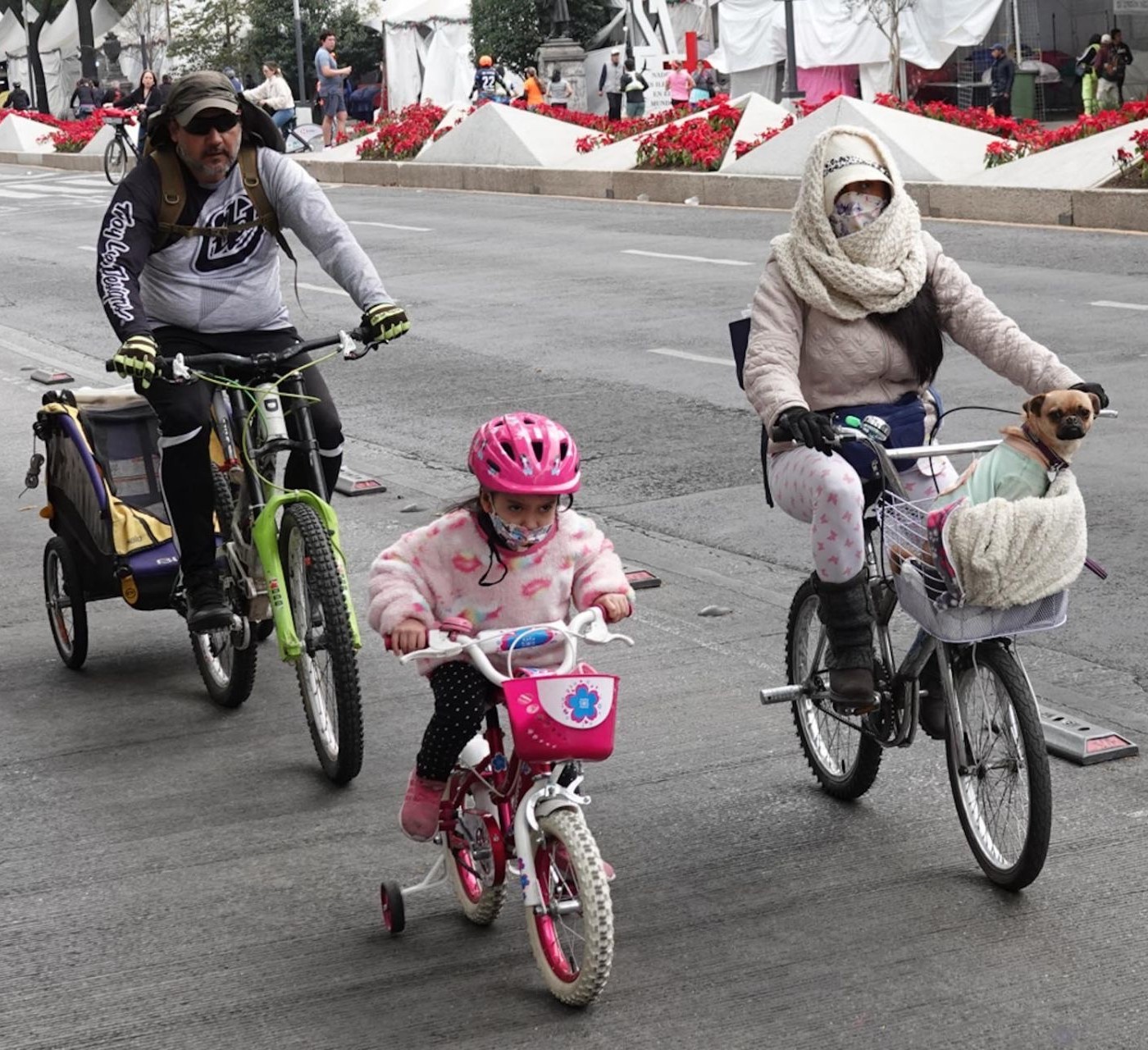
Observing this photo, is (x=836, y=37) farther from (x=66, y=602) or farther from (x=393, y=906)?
(x=393, y=906)

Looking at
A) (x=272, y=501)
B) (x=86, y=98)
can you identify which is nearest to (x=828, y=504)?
(x=272, y=501)

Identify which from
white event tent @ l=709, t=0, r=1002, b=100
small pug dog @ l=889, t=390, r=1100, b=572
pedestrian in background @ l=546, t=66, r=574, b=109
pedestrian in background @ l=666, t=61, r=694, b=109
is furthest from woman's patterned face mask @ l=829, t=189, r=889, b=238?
pedestrian in background @ l=546, t=66, r=574, b=109

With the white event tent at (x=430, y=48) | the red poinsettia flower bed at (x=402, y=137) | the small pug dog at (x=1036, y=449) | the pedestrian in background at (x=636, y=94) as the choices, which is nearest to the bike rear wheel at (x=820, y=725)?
the small pug dog at (x=1036, y=449)

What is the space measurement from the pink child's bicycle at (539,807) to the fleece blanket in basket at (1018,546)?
0.80 meters

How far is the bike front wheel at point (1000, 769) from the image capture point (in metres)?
4.39

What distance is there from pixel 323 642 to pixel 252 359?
34.1 inches

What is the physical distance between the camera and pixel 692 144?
27.5 metres

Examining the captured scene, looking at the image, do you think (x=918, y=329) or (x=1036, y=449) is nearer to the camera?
(x=1036, y=449)

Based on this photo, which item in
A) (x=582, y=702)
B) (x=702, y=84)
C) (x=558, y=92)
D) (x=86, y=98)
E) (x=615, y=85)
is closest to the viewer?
(x=582, y=702)

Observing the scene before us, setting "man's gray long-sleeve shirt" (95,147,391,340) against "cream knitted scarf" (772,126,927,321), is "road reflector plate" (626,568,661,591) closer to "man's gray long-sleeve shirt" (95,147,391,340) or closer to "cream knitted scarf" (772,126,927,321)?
"man's gray long-sleeve shirt" (95,147,391,340)

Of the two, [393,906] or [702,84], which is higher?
[393,906]

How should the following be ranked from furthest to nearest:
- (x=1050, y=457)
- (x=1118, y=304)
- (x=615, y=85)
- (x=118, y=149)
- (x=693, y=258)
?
(x=615, y=85) → (x=118, y=149) → (x=693, y=258) → (x=1118, y=304) → (x=1050, y=457)

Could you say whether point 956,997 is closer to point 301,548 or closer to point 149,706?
point 301,548

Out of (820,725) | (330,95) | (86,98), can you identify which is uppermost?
(820,725)
